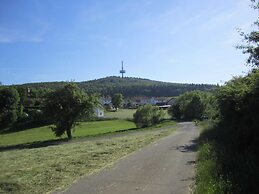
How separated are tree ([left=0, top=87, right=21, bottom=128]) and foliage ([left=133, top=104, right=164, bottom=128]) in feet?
98.3

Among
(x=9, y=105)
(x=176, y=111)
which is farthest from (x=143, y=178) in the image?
(x=176, y=111)

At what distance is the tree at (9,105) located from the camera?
9544 centimetres

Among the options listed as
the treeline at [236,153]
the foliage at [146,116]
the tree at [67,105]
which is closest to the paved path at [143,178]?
the treeline at [236,153]

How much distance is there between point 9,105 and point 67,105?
5584cm

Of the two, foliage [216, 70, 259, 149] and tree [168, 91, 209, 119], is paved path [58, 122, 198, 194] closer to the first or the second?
foliage [216, 70, 259, 149]

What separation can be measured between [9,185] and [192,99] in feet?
313

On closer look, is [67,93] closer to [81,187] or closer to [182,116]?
[81,187]

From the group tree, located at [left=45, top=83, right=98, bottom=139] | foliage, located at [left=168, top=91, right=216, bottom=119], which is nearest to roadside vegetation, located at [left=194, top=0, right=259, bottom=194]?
tree, located at [left=45, top=83, right=98, bottom=139]

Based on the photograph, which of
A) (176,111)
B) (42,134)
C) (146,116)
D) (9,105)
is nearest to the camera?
(42,134)

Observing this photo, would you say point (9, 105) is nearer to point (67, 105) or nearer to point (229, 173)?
point (67, 105)

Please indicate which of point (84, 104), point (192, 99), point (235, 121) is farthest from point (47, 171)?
point (192, 99)

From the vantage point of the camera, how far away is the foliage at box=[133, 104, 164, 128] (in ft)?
276

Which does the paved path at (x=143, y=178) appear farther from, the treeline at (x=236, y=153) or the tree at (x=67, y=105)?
the tree at (x=67, y=105)

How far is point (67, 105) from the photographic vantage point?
51188 mm
